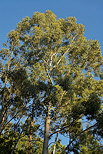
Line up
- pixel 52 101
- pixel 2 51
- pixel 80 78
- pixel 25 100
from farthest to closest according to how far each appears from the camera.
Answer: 1. pixel 2 51
2. pixel 25 100
3. pixel 80 78
4. pixel 52 101

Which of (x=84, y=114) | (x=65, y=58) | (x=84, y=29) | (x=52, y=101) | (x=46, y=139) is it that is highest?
(x=84, y=29)

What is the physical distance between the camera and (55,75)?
1402 cm

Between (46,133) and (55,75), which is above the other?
(55,75)

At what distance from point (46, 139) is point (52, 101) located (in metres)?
2.13

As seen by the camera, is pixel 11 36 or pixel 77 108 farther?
pixel 11 36

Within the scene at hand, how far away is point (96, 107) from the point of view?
11.6 m

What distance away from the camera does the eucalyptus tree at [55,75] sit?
12375 millimetres

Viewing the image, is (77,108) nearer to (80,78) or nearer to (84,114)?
(84,114)

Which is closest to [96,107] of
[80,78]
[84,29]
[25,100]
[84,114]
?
[84,114]

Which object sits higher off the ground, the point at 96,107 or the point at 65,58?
the point at 65,58

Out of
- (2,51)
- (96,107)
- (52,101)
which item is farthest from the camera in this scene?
(2,51)

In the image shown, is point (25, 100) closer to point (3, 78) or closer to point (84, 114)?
point (3, 78)

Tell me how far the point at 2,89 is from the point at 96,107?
810 cm

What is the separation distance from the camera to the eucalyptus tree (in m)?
12.4
